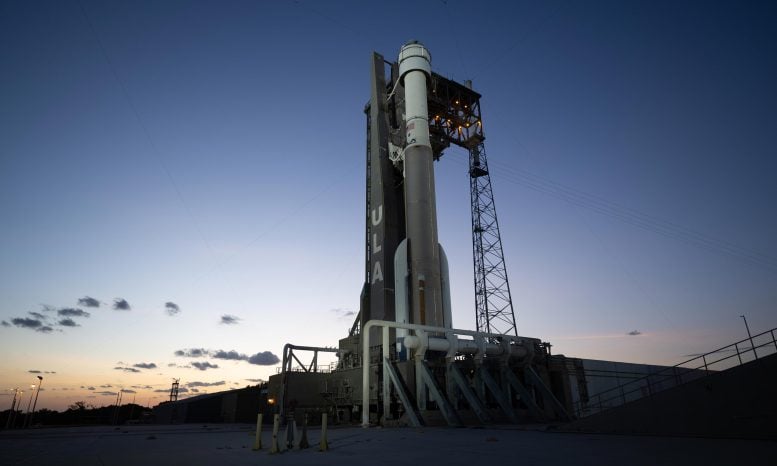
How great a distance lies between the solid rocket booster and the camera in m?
28.5

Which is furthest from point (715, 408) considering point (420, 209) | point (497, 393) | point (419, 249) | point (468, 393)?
point (420, 209)

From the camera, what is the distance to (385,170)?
36.0 m

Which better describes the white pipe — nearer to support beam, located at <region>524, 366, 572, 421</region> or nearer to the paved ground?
support beam, located at <region>524, 366, 572, 421</region>

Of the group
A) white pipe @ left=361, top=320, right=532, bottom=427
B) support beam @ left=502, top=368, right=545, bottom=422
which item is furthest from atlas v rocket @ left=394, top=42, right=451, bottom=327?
support beam @ left=502, top=368, right=545, bottom=422

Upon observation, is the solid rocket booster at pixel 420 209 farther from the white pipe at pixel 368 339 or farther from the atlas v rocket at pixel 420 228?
the white pipe at pixel 368 339

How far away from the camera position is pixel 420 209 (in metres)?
30.3

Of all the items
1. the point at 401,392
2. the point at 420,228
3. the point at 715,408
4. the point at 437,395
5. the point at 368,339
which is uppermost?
the point at 420,228

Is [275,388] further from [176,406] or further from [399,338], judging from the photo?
[176,406]

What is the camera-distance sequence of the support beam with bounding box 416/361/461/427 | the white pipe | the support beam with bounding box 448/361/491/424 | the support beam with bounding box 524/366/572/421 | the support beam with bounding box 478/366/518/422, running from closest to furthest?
the support beam with bounding box 416/361/461/427, the support beam with bounding box 448/361/491/424, the white pipe, the support beam with bounding box 478/366/518/422, the support beam with bounding box 524/366/572/421

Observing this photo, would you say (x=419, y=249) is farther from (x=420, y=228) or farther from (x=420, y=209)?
(x=420, y=209)

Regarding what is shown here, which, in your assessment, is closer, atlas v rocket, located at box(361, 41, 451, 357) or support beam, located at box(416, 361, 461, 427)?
support beam, located at box(416, 361, 461, 427)

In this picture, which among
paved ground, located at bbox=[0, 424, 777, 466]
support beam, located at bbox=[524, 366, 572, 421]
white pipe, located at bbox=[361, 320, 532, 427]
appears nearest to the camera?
paved ground, located at bbox=[0, 424, 777, 466]

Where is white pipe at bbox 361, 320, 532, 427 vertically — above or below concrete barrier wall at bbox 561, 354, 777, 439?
above

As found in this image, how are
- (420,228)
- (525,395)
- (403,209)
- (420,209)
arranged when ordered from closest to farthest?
(525,395) → (420,228) → (420,209) → (403,209)
